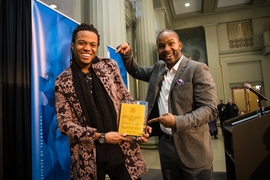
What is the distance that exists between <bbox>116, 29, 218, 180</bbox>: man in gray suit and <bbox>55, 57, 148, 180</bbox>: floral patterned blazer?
1.06 feet

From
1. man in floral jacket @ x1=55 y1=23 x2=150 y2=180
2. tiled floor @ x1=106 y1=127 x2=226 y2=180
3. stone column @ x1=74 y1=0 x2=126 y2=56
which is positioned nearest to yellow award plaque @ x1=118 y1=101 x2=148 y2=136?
man in floral jacket @ x1=55 y1=23 x2=150 y2=180

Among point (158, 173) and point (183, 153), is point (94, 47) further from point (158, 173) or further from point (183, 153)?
point (158, 173)

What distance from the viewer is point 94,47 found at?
1438 mm

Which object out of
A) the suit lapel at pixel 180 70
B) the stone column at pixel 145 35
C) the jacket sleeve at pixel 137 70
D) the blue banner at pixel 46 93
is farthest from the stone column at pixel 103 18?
the stone column at pixel 145 35

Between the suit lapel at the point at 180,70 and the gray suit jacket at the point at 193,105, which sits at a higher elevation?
the suit lapel at the point at 180,70

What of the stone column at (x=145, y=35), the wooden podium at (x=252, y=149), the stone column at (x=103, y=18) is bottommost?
the wooden podium at (x=252, y=149)

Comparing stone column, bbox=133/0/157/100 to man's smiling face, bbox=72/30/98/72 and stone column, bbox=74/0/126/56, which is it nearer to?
stone column, bbox=74/0/126/56

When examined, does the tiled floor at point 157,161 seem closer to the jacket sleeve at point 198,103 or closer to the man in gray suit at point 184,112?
the man in gray suit at point 184,112

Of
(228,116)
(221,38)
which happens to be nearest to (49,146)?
(228,116)

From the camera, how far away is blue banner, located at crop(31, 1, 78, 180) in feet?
5.84

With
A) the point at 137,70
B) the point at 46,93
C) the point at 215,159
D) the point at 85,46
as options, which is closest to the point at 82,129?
the point at 85,46

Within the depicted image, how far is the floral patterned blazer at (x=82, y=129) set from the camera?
126 centimetres

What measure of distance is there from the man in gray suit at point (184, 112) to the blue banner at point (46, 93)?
929 millimetres

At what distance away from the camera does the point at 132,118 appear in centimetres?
134
